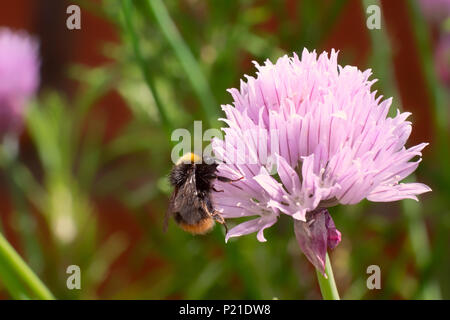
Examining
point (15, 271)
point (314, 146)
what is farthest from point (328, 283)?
point (15, 271)

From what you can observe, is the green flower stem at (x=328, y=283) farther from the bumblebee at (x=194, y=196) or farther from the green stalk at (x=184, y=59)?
the green stalk at (x=184, y=59)

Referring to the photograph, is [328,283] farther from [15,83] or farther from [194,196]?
[15,83]

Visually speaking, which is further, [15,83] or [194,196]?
[15,83]

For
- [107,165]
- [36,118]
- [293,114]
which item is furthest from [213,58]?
[107,165]

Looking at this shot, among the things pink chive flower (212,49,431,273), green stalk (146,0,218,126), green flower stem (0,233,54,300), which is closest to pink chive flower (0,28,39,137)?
green stalk (146,0,218,126)

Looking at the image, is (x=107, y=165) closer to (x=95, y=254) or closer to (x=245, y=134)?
(x=95, y=254)

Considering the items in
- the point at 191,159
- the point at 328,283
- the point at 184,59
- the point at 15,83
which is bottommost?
the point at 328,283
